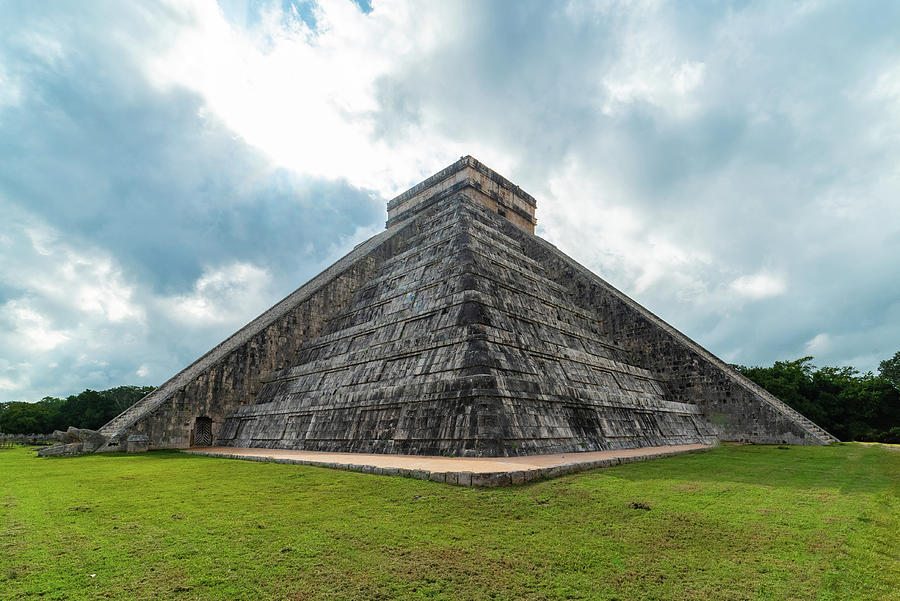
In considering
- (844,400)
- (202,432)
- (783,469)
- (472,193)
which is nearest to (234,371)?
(202,432)

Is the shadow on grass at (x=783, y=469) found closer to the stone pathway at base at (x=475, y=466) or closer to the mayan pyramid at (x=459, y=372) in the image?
the stone pathway at base at (x=475, y=466)

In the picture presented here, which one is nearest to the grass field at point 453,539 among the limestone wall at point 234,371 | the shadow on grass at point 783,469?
the shadow on grass at point 783,469

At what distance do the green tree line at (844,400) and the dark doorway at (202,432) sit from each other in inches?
1144

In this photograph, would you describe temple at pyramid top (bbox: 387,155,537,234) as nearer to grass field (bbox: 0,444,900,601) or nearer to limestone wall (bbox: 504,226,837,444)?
limestone wall (bbox: 504,226,837,444)

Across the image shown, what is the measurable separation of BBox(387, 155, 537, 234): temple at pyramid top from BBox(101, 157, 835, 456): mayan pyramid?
2.93 m

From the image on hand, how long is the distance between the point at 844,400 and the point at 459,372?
2570cm

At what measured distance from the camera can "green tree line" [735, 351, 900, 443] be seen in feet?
81.8

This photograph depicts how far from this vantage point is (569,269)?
2408cm

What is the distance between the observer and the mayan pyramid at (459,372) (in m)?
12.1

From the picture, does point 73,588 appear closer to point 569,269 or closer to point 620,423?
point 620,423

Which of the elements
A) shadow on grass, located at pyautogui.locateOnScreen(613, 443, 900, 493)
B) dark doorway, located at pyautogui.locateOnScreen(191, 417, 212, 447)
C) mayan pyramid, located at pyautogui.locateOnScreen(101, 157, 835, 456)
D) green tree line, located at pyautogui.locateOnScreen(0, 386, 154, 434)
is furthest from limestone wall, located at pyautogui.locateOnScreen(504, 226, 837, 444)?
green tree line, located at pyautogui.locateOnScreen(0, 386, 154, 434)

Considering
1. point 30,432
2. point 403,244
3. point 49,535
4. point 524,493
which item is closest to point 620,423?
point 524,493

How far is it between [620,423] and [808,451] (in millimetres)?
5779

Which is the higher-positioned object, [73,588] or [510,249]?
[510,249]
